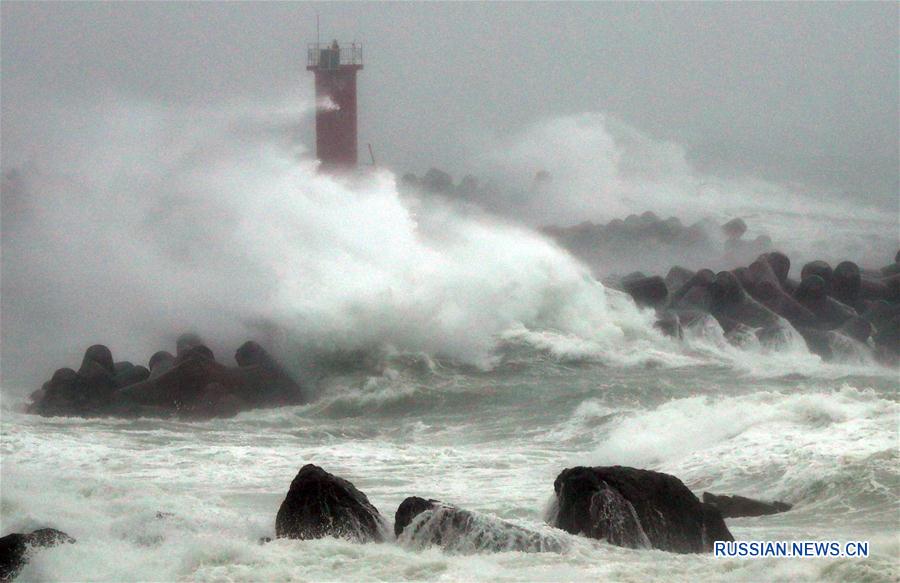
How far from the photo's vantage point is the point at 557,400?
16344 millimetres

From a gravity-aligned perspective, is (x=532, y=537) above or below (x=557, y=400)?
below

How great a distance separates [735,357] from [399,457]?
30.1 feet

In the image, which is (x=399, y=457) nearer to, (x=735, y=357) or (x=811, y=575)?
(x=811, y=575)

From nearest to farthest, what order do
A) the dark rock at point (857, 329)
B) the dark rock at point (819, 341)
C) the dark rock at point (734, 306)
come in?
1. the dark rock at point (819, 341)
2. the dark rock at point (857, 329)
3. the dark rock at point (734, 306)

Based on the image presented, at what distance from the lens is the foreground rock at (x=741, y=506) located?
388 inches

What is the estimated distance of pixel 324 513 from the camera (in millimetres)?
8773

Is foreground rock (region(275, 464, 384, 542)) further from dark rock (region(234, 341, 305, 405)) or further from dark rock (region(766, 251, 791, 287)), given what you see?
dark rock (region(766, 251, 791, 287))

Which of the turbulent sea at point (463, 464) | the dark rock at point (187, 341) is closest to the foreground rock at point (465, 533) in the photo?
the turbulent sea at point (463, 464)

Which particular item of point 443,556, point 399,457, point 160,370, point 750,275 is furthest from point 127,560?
point 750,275

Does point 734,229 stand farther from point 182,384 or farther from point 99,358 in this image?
point 182,384

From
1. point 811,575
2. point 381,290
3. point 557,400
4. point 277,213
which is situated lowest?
point 811,575

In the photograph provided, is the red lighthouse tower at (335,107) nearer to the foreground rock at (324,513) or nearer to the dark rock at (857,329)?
the dark rock at (857,329)

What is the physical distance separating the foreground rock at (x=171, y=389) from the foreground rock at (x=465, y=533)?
7.30m

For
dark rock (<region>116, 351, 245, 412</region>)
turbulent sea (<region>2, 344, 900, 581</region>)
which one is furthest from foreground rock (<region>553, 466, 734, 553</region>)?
dark rock (<region>116, 351, 245, 412</region>)
